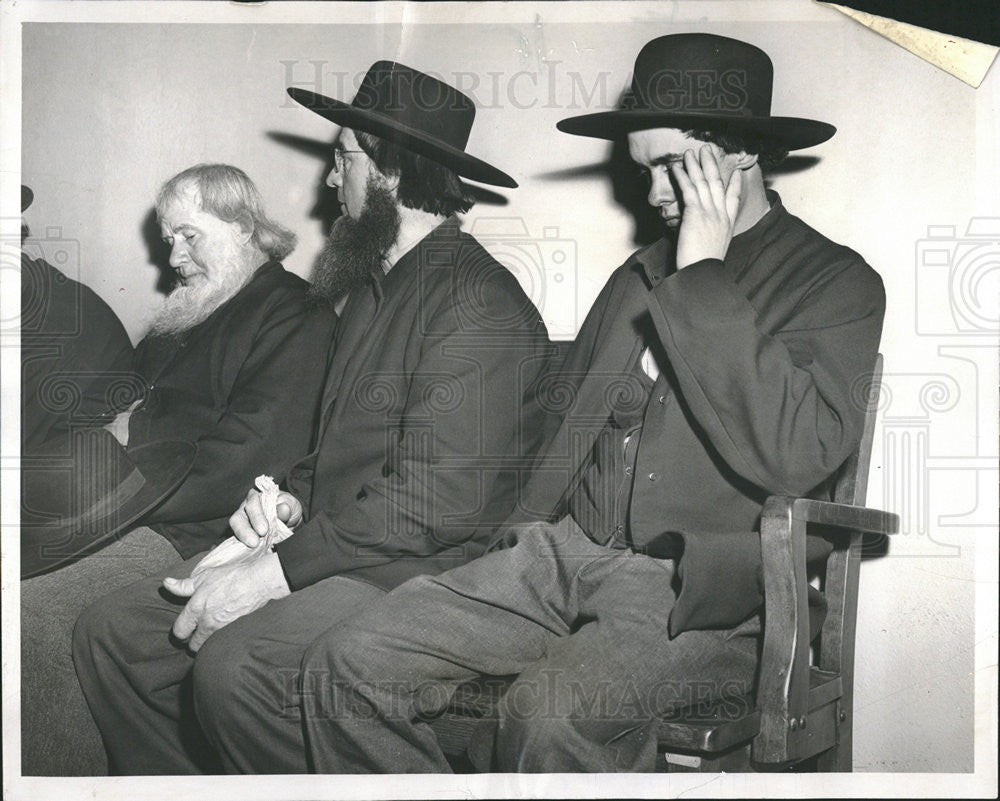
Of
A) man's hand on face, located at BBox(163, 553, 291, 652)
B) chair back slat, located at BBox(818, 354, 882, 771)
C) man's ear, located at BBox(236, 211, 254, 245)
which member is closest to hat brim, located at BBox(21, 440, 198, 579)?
man's hand on face, located at BBox(163, 553, 291, 652)

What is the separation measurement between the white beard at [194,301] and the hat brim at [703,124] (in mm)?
997

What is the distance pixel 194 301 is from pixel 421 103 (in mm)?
806

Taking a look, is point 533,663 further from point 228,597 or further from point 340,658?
point 228,597

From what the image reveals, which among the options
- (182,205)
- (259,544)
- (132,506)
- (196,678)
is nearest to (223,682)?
(196,678)

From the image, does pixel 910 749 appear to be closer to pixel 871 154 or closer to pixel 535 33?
pixel 871 154

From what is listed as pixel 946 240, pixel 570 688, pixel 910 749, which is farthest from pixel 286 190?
pixel 910 749

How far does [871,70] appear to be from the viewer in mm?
3238

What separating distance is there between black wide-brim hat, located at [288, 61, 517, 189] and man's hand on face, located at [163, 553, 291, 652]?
44.8 inches

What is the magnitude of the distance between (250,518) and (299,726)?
1.79 ft

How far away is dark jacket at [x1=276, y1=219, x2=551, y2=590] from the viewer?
3160mm

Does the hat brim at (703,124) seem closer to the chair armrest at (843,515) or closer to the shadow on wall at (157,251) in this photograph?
the chair armrest at (843,515)

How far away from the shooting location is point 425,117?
10.8 ft

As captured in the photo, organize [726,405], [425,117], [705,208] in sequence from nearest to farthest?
[726,405]
[705,208]
[425,117]

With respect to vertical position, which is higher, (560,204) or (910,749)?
(560,204)
